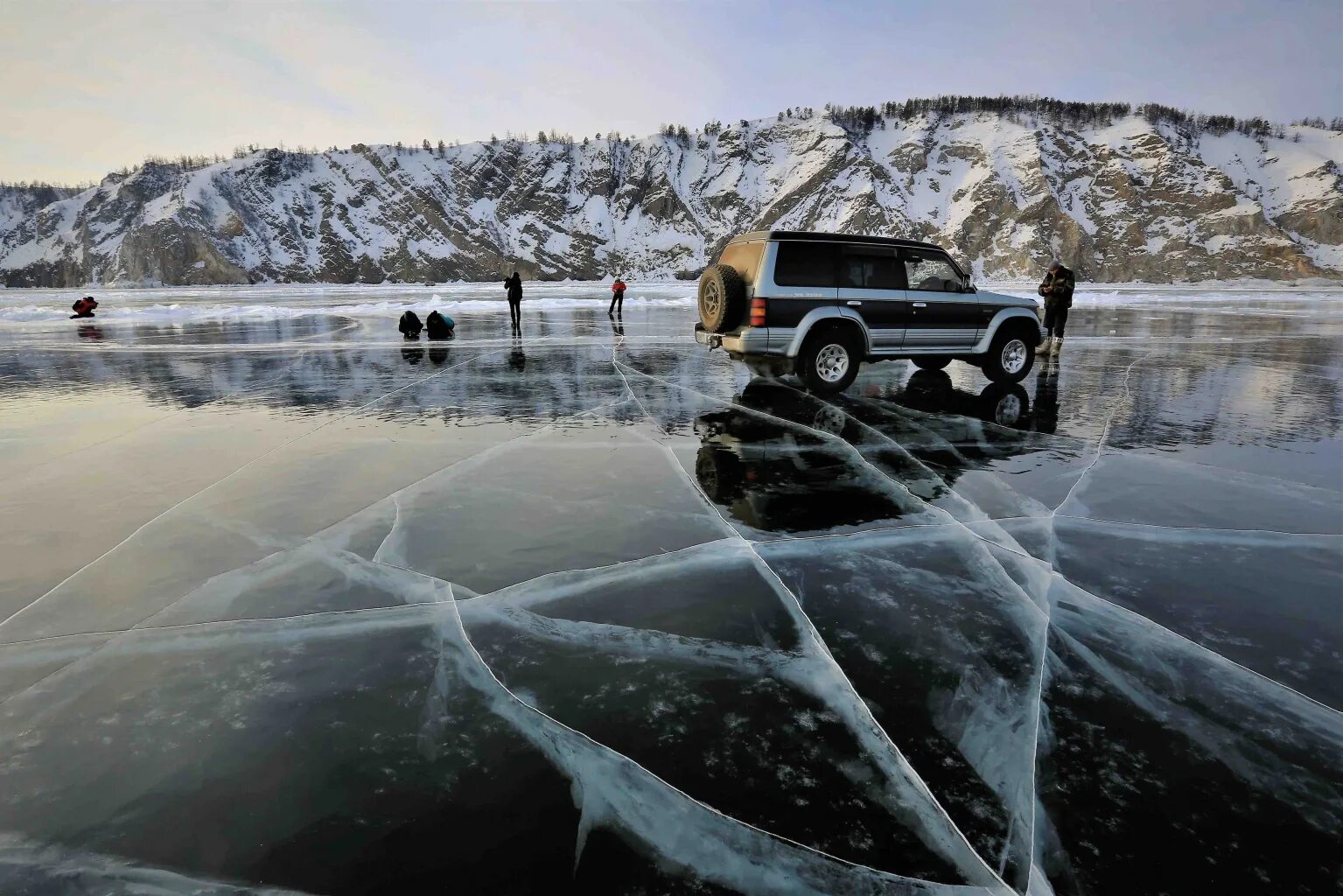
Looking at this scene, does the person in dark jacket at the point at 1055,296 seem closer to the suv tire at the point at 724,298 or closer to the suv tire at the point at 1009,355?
the suv tire at the point at 1009,355

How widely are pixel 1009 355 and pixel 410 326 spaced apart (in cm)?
1457

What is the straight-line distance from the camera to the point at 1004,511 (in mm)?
4992

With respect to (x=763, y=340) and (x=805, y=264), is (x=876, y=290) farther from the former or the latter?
(x=763, y=340)

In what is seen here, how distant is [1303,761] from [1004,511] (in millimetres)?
2630

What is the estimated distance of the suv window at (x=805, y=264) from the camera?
916 cm

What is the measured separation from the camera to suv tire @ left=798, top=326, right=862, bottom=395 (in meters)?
9.41

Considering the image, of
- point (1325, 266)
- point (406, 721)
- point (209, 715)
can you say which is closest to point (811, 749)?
point (406, 721)

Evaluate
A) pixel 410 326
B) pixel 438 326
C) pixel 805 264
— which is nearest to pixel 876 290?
pixel 805 264

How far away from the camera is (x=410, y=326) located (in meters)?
18.4

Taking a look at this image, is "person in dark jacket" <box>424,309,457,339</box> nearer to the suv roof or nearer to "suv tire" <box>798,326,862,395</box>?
the suv roof

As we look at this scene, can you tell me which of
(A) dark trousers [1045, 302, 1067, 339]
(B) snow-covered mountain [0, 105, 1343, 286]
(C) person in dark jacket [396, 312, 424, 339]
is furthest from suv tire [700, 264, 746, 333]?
(B) snow-covered mountain [0, 105, 1343, 286]

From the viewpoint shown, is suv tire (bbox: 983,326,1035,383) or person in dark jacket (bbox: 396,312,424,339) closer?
suv tire (bbox: 983,326,1035,383)

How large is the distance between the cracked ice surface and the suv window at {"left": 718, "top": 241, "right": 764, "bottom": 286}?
3.19 m

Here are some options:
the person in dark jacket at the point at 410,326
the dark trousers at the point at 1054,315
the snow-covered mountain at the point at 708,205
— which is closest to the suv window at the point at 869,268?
the dark trousers at the point at 1054,315
